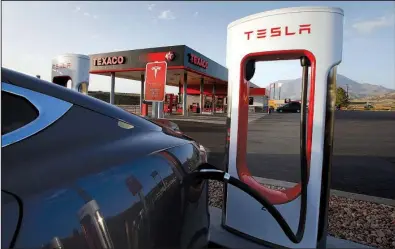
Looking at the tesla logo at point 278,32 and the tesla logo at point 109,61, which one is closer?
the tesla logo at point 278,32

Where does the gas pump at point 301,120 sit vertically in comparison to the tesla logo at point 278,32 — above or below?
below

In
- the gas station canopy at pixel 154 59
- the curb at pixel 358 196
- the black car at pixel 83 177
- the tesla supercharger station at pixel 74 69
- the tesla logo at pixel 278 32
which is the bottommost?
the curb at pixel 358 196

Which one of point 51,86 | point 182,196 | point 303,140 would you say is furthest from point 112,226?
point 303,140

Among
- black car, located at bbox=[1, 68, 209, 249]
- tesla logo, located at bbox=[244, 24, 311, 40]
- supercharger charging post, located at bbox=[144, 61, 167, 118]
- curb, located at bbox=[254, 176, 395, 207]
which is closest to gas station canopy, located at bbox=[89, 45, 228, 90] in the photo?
supercharger charging post, located at bbox=[144, 61, 167, 118]

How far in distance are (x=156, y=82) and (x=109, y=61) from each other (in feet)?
50.6

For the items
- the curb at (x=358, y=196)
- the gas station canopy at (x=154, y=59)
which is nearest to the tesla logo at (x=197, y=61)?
the gas station canopy at (x=154, y=59)

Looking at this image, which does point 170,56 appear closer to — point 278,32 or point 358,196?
point 358,196

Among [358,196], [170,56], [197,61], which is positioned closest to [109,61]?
[170,56]

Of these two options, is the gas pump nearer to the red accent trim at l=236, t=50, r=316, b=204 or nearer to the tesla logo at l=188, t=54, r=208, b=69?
the red accent trim at l=236, t=50, r=316, b=204

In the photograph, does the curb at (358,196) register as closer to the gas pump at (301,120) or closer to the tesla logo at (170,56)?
the gas pump at (301,120)

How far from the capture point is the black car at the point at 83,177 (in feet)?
3.21

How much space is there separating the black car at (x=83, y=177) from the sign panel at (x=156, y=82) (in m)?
5.36

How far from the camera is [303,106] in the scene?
7.84 feet

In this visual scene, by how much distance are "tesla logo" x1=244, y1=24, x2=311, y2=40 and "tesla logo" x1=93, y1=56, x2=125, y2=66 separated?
63.1 ft
